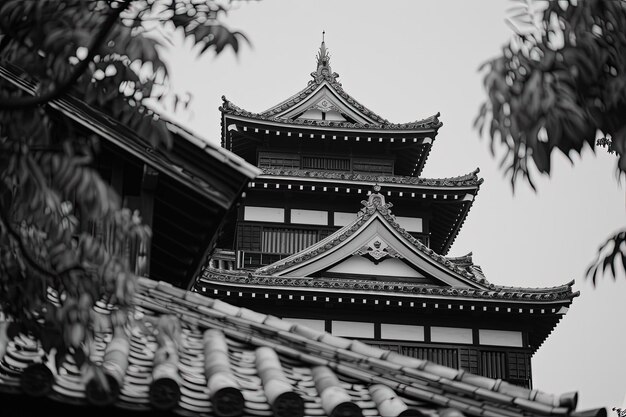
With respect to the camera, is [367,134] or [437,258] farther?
[367,134]

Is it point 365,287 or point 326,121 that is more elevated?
point 326,121

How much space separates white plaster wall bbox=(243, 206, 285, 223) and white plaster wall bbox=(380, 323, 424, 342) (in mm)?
5592

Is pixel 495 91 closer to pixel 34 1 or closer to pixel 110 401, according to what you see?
pixel 34 1

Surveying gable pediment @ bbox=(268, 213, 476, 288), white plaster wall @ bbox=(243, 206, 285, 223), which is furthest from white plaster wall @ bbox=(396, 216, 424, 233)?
gable pediment @ bbox=(268, 213, 476, 288)

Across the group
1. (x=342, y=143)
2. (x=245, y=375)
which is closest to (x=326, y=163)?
(x=342, y=143)

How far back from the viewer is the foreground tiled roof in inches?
221

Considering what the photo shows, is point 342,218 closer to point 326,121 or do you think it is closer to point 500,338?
point 326,121

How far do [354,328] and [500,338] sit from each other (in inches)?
143

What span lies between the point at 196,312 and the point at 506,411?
2627 millimetres

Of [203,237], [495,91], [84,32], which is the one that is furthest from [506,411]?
[203,237]

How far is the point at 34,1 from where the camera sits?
4973 millimetres

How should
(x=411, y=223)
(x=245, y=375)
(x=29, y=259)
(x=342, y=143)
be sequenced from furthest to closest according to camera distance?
(x=342, y=143), (x=411, y=223), (x=245, y=375), (x=29, y=259)

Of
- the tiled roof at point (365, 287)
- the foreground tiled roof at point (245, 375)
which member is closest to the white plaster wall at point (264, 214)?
the tiled roof at point (365, 287)

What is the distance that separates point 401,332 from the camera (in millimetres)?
22656
